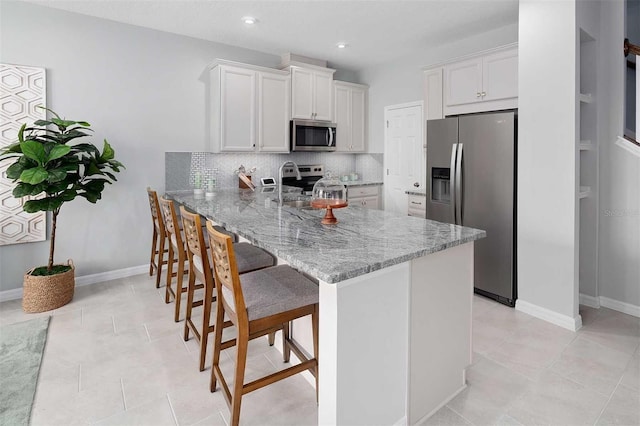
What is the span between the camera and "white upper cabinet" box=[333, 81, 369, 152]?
5367 millimetres

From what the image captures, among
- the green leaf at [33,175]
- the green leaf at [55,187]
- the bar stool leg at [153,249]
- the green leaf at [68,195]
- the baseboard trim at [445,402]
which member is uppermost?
the green leaf at [33,175]

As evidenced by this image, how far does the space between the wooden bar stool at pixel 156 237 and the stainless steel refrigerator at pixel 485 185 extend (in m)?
2.73

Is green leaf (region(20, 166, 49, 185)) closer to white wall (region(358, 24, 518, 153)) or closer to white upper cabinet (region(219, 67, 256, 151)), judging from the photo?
white upper cabinet (region(219, 67, 256, 151))

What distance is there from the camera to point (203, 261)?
2.05 m

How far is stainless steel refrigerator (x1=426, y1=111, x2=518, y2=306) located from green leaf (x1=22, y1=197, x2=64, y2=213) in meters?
3.49

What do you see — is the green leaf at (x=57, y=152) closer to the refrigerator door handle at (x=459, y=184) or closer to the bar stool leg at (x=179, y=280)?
the bar stool leg at (x=179, y=280)

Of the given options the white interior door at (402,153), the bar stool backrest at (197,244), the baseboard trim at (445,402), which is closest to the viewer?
the baseboard trim at (445,402)

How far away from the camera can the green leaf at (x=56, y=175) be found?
2846mm

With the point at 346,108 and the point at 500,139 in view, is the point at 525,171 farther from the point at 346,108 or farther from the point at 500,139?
the point at 346,108

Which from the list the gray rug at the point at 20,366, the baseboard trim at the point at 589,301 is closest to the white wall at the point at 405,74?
the baseboard trim at the point at 589,301

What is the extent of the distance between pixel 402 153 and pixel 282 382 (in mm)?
3855

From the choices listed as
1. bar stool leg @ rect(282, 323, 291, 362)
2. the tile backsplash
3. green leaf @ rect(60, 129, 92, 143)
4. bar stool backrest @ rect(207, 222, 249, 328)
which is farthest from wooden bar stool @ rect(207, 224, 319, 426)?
the tile backsplash

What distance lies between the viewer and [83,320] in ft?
9.59

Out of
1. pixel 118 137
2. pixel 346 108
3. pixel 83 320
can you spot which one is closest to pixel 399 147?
pixel 346 108
